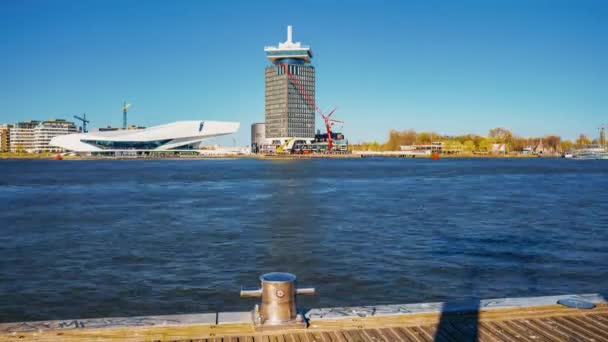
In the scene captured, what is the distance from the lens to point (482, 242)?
19469 millimetres

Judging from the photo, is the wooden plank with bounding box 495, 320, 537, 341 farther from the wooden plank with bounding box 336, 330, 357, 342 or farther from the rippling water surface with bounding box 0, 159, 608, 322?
the rippling water surface with bounding box 0, 159, 608, 322

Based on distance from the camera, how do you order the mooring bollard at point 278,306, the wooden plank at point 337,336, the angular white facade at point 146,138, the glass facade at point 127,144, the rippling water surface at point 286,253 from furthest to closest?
the glass facade at point 127,144 < the angular white facade at point 146,138 < the rippling water surface at point 286,253 < the mooring bollard at point 278,306 < the wooden plank at point 337,336

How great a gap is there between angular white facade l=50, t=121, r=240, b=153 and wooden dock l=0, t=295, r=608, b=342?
190 meters

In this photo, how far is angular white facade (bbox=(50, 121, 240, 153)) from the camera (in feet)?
616

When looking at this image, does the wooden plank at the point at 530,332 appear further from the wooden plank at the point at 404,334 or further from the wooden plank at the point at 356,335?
the wooden plank at the point at 356,335

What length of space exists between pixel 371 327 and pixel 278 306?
1349mm

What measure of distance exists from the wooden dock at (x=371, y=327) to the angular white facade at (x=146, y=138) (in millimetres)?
190475

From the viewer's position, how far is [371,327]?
23.1 feet

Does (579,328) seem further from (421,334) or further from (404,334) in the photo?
(404,334)

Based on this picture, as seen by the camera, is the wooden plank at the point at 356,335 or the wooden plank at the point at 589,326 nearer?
the wooden plank at the point at 356,335

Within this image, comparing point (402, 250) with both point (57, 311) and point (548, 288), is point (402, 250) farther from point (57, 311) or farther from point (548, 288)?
point (57, 311)

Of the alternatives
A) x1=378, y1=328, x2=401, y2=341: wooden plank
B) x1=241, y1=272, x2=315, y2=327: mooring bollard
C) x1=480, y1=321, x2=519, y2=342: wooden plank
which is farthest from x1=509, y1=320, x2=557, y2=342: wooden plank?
x1=241, y1=272, x2=315, y2=327: mooring bollard

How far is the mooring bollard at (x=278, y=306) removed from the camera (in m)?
6.95

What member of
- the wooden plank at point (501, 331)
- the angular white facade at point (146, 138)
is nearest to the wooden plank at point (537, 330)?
the wooden plank at point (501, 331)
